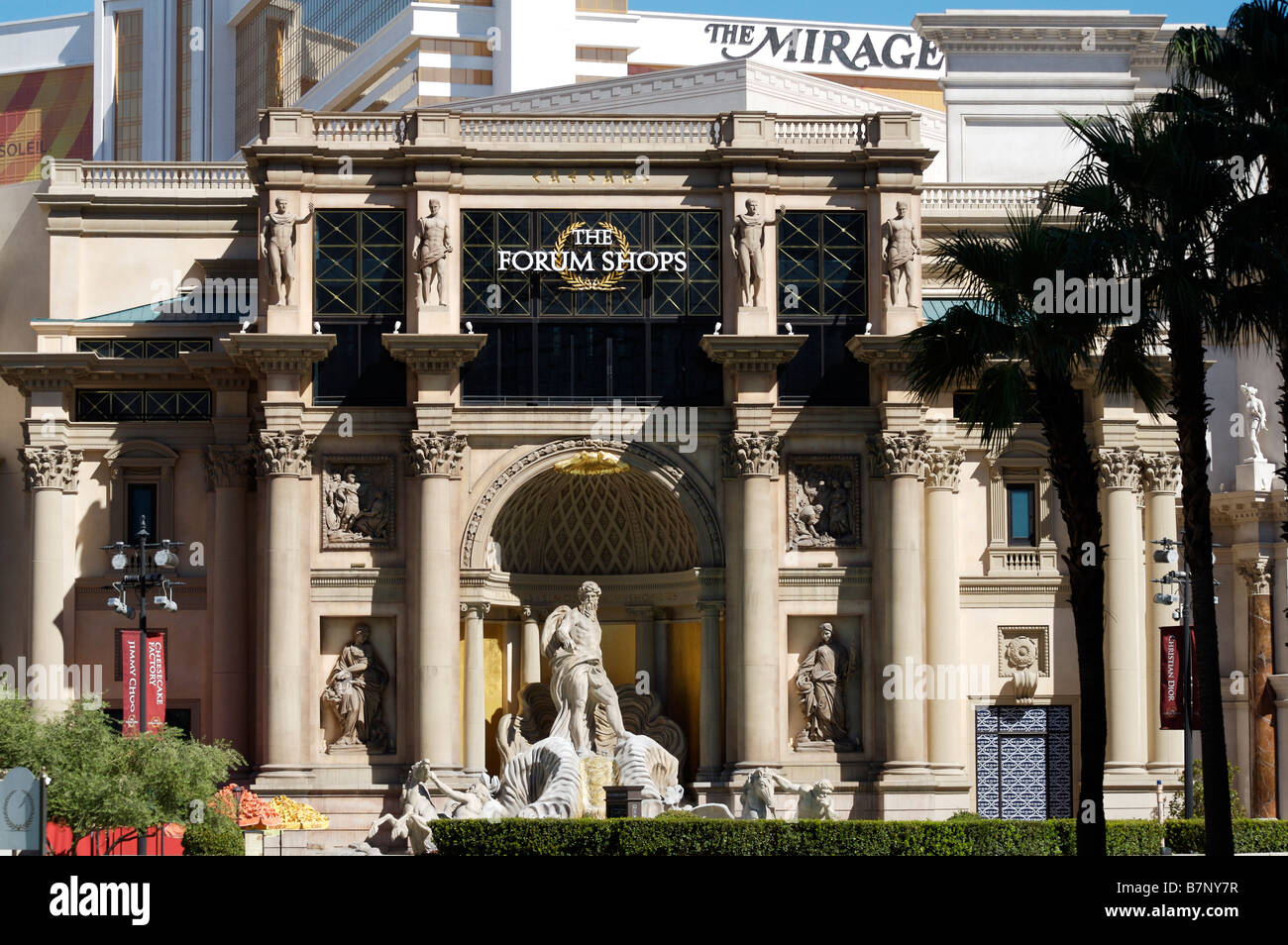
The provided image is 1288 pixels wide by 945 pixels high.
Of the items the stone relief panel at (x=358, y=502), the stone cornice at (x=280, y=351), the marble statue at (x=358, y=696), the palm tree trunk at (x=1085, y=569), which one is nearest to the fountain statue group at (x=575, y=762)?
the marble statue at (x=358, y=696)

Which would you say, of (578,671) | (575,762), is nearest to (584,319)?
(578,671)

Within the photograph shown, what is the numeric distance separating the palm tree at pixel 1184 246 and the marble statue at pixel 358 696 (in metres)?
23.5

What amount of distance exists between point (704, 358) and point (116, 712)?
53.4 ft

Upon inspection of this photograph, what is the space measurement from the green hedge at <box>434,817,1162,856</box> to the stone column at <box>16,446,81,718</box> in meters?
15.1

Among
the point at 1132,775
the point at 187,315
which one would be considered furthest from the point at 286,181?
the point at 1132,775

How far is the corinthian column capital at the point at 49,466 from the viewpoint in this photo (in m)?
53.5

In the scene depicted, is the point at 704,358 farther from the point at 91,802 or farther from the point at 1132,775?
the point at 91,802

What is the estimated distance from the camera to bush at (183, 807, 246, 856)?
42.8 metres

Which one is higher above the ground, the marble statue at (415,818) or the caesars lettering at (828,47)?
the caesars lettering at (828,47)

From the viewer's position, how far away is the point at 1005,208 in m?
55.6

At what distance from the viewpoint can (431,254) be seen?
168 feet

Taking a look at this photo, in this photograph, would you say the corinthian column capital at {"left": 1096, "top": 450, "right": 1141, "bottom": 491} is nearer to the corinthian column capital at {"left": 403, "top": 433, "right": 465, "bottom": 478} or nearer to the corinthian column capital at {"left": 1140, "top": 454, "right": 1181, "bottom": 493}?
the corinthian column capital at {"left": 1140, "top": 454, "right": 1181, "bottom": 493}

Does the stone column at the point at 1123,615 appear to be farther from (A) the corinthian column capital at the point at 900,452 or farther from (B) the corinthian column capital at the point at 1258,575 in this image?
(B) the corinthian column capital at the point at 1258,575

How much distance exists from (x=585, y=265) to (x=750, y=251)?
12.6ft
